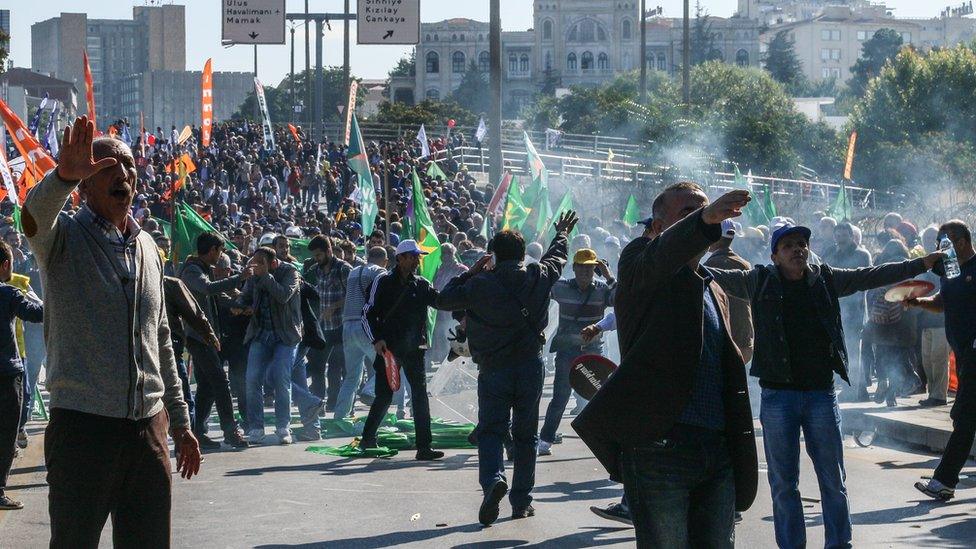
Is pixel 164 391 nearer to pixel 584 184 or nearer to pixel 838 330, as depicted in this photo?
pixel 838 330

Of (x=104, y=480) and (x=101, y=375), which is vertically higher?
(x=101, y=375)

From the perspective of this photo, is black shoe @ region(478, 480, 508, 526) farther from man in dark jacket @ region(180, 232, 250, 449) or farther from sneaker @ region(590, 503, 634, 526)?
man in dark jacket @ region(180, 232, 250, 449)

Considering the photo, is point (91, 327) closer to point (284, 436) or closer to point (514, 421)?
point (514, 421)

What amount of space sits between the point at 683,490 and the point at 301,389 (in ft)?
27.1

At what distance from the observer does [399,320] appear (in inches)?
444

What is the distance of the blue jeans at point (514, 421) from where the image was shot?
854cm

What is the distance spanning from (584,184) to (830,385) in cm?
3242

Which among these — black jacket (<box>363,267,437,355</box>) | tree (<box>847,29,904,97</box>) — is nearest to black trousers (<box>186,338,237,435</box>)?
black jacket (<box>363,267,437,355</box>)

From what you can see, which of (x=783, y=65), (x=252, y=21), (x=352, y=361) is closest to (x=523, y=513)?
(x=352, y=361)

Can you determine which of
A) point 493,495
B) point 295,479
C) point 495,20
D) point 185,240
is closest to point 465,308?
point 493,495

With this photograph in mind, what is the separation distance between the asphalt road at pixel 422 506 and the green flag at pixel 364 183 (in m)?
8.32

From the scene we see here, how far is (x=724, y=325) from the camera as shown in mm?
5168

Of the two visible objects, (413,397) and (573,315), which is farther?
(573,315)

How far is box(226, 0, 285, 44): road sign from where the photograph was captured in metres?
35.2
